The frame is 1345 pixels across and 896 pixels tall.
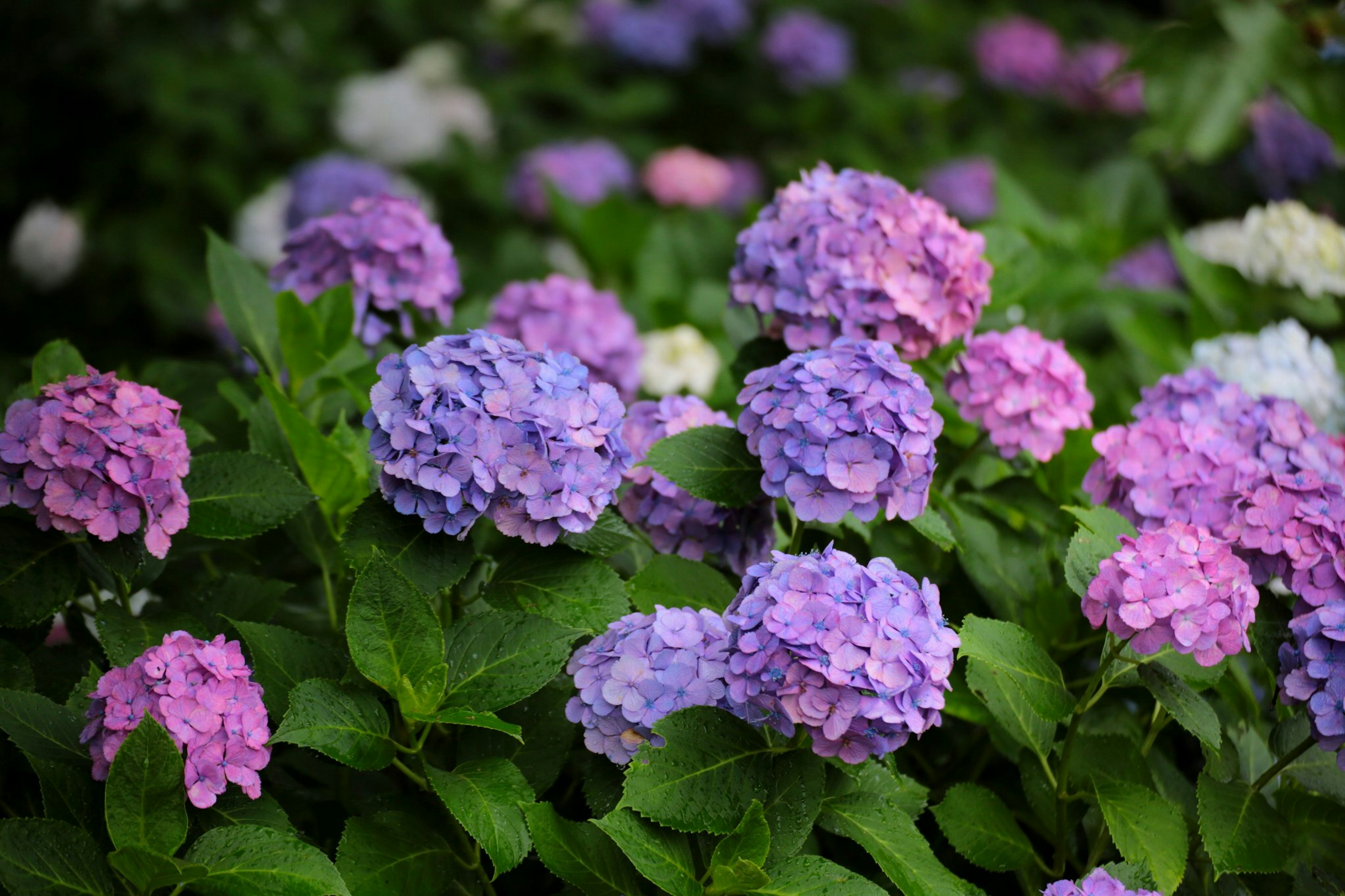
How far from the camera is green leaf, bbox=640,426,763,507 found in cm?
121

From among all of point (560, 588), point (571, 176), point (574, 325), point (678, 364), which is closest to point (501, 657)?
point (560, 588)

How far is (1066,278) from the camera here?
1.98 m

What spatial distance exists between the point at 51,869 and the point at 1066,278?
1680 mm

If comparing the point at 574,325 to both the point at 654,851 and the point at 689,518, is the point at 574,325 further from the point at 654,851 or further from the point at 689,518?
the point at 654,851

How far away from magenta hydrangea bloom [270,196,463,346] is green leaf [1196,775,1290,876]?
1135 millimetres

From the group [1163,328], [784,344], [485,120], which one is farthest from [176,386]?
[485,120]

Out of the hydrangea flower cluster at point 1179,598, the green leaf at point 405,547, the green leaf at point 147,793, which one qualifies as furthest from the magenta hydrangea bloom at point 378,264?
the hydrangea flower cluster at point 1179,598

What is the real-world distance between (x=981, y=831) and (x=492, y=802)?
0.52 m

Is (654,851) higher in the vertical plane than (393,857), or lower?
higher

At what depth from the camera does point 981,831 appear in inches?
48.4

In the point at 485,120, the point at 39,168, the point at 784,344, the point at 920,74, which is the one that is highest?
the point at 784,344

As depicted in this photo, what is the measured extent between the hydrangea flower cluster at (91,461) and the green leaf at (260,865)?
311 millimetres

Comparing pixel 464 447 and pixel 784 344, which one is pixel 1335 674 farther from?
pixel 464 447

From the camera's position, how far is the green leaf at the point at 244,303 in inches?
63.4
